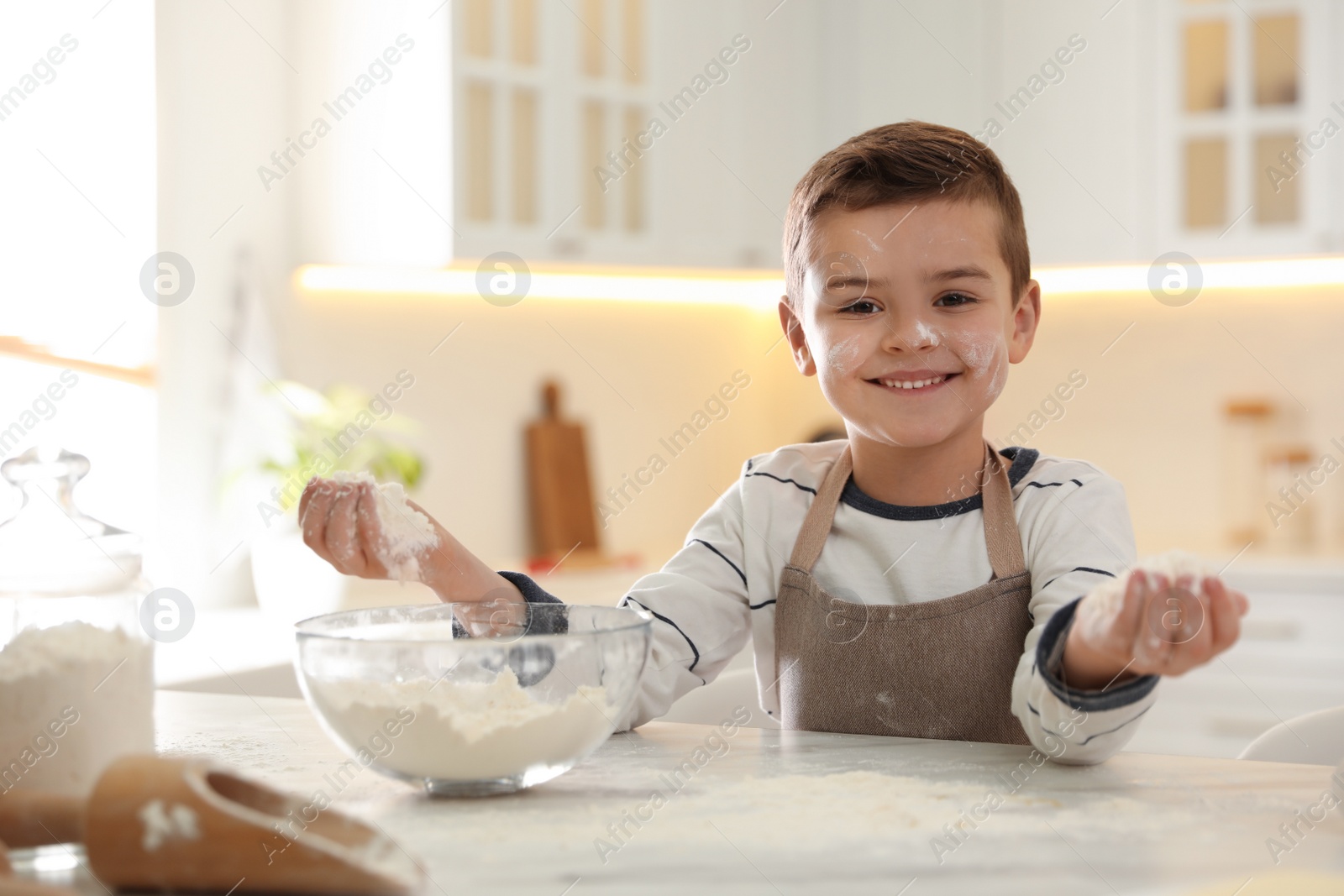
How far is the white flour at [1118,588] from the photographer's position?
2.21 ft

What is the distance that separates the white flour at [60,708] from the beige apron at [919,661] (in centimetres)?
59

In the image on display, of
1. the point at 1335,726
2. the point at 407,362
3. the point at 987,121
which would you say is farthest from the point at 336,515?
the point at 987,121

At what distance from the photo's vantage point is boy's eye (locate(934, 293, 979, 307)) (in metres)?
1.12

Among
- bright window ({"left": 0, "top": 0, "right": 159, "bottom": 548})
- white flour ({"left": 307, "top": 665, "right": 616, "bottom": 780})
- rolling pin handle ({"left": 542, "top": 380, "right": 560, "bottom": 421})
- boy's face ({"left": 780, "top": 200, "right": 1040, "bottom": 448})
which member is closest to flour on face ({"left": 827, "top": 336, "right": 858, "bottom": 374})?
boy's face ({"left": 780, "top": 200, "right": 1040, "bottom": 448})

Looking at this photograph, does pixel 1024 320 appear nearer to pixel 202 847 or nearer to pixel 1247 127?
pixel 202 847

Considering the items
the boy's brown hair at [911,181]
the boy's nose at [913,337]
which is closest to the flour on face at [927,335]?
the boy's nose at [913,337]

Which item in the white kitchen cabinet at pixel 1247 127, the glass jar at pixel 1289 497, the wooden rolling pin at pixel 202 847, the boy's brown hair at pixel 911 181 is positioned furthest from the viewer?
the glass jar at pixel 1289 497

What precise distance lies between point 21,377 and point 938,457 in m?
1.57

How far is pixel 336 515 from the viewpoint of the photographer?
868 millimetres

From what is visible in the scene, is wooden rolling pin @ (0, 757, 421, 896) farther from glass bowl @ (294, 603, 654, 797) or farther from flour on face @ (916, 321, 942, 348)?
flour on face @ (916, 321, 942, 348)

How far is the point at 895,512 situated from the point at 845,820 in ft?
1.79

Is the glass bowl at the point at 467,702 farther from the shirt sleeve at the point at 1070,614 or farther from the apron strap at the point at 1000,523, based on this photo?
the apron strap at the point at 1000,523

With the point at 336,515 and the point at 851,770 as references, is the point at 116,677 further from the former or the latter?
the point at 851,770

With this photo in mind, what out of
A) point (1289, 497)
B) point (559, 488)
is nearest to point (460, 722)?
point (559, 488)
